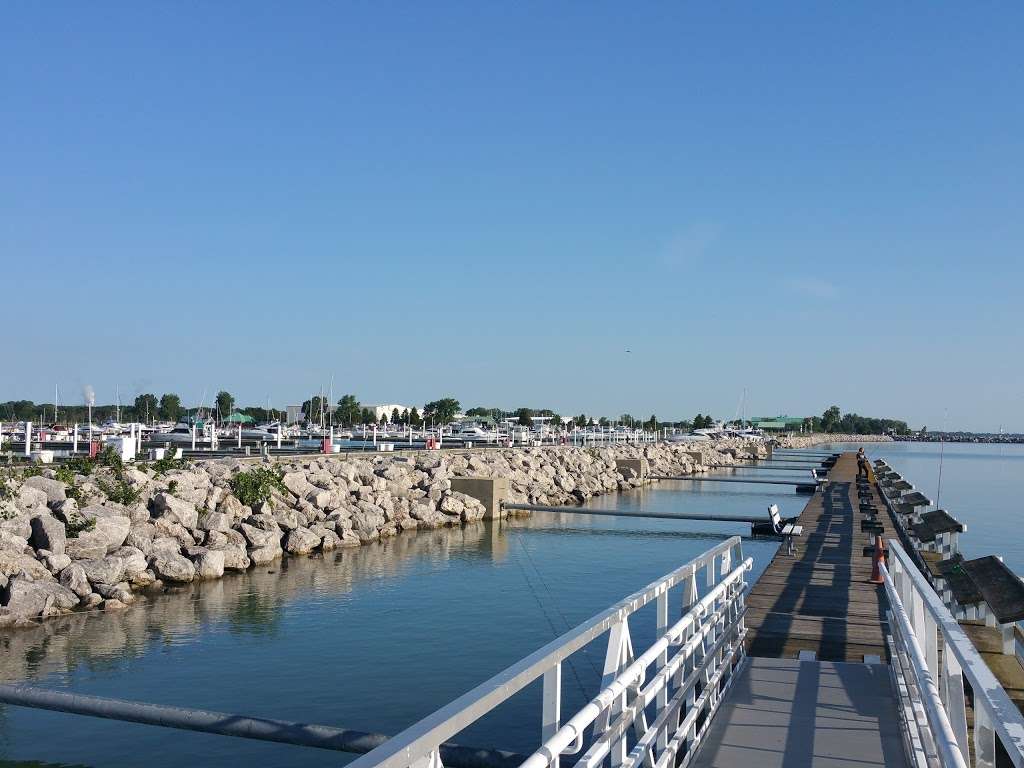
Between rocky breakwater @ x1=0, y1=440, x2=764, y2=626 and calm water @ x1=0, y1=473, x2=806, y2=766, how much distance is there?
63 centimetres

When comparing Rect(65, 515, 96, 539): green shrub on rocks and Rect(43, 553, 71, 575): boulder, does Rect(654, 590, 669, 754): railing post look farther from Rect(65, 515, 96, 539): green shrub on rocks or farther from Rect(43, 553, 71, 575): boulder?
Rect(65, 515, 96, 539): green shrub on rocks

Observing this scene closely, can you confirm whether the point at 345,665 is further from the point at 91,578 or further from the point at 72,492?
the point at 72,492

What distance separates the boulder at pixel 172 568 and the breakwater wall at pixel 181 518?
0.8 inches

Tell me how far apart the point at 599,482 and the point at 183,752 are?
35.7m

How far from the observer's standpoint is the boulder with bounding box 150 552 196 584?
17.5 m

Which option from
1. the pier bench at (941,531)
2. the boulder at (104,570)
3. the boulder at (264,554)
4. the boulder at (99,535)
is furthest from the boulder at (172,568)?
the pier bench at (941,531)

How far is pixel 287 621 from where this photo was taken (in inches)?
599

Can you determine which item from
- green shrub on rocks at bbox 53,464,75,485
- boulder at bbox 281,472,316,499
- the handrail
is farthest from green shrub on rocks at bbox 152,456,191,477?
the handrail

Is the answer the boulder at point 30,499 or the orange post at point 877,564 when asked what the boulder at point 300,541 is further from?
the orange post at point 877,564

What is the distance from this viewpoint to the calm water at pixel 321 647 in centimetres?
977

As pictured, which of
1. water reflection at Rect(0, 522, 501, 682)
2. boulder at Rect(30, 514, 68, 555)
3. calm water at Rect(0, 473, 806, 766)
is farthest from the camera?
boulder at Rect(30, 514, 68, 555)

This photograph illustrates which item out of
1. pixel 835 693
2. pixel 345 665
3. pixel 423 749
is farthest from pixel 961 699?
pixel 345 665

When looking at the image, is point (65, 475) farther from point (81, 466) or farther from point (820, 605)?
point (820, 605)

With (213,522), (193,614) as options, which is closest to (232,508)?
(213,522)
